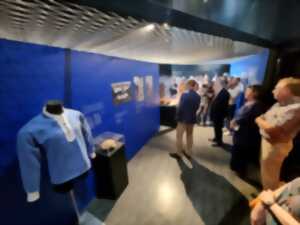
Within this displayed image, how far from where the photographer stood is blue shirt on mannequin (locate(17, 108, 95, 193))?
151 centimetres

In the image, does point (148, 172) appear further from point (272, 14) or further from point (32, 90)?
point (272, 14)

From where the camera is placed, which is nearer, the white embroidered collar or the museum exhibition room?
the museum exhibition room

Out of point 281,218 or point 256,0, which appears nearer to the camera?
point 281,218

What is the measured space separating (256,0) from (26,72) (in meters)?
1.82

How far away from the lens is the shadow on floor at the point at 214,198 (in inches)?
93.4

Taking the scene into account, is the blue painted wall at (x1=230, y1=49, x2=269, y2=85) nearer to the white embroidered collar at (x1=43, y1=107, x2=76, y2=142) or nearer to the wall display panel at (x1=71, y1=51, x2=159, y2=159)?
the wall display panel at (x1=71, y1=51, x2=159, y2=159)

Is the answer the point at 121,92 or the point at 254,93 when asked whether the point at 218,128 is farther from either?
the point at 121,92

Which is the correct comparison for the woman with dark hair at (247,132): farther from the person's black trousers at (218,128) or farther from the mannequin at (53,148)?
the mannequin at (53,148)

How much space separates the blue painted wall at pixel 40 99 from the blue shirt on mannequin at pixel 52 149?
0.51 ft

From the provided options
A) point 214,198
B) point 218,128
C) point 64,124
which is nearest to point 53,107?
point 64,124

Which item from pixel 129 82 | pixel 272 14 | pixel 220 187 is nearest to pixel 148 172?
pixel 220 187

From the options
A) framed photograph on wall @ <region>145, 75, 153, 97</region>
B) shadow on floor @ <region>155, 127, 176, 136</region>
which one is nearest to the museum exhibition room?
framed photograph on wall @ <region>145, 75, 153, 97</region>

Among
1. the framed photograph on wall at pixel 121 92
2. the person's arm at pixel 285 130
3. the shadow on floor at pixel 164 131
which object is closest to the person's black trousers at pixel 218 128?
the shadow on floor at pixel 164 131

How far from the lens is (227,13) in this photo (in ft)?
4.20
